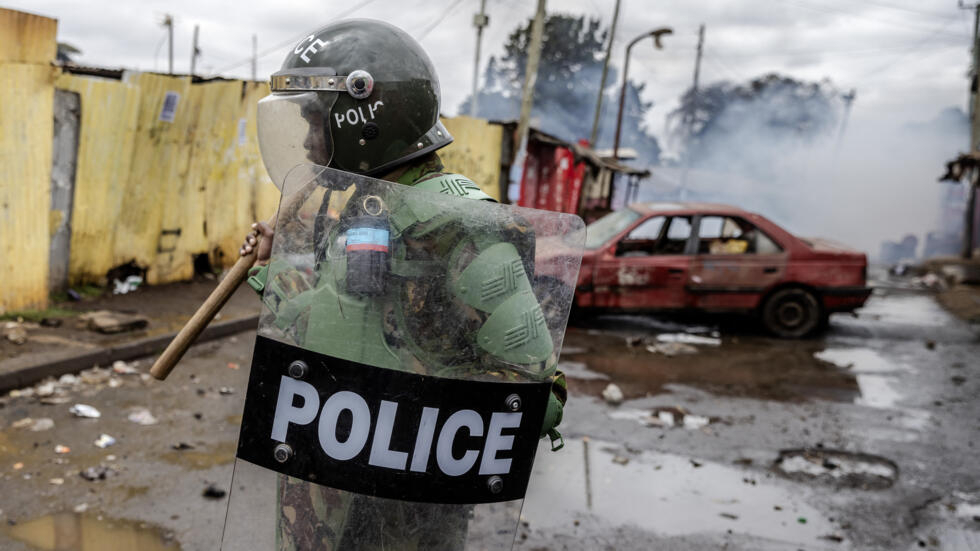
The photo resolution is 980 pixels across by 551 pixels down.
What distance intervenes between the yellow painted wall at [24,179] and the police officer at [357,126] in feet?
18.4

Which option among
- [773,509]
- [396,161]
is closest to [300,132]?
[396,161]

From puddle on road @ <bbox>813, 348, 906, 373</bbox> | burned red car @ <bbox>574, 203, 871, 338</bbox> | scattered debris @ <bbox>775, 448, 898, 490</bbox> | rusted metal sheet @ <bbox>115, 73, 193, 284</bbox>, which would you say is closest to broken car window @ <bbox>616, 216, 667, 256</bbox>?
burned red car @ <bbox>574, 203, 871, 338</bbox>

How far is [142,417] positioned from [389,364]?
3.99 meters

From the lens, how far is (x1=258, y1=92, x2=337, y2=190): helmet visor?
143 centimetres

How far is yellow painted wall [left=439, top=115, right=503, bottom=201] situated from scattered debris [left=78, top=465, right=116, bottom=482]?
8.84 m

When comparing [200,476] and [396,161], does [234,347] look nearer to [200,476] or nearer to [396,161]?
[200,476]

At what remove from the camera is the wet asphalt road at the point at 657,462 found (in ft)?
11.6

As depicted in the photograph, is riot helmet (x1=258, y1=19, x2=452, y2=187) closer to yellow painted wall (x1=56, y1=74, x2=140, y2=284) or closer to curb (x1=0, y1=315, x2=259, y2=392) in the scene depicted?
curb (x1=0, y1=315, x2=259, y2=392)

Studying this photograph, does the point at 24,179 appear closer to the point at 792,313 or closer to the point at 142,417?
the point at 142,417

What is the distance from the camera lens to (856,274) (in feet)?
28.9

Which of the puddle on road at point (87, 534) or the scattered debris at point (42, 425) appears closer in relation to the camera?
the puddle on road at point (87, 534)

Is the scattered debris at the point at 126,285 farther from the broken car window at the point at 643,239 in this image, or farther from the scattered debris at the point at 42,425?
the broken car window at the point at 643,239

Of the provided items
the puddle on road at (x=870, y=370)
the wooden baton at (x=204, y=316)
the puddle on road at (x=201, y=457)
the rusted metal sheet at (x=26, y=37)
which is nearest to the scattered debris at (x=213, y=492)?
the puddle on road at (x=201, y=457)

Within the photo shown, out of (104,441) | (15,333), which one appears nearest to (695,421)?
(104,441)
